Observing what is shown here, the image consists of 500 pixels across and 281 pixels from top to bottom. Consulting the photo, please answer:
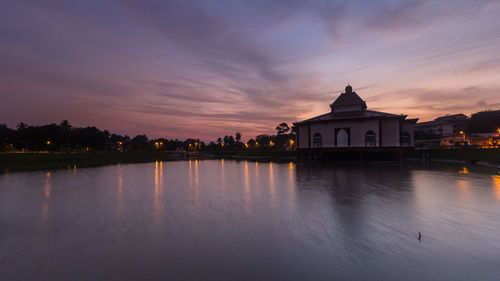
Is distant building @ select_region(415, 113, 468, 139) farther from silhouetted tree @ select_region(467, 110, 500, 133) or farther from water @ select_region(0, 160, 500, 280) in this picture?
water @ select_region(0, 160, 500, 280)

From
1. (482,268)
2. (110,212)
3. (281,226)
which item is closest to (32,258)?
(110,212)

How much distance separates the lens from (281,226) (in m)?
6.69

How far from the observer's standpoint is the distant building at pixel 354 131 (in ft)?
103

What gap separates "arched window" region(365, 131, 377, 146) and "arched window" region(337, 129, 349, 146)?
254 centimetres

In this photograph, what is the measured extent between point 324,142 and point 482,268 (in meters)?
31.0

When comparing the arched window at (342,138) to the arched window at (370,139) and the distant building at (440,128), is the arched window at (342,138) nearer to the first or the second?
the arched window at (370,139)

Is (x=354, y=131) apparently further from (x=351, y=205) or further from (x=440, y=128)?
(x=440, y=128)

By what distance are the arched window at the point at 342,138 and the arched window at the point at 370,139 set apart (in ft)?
8.33

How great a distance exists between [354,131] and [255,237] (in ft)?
101

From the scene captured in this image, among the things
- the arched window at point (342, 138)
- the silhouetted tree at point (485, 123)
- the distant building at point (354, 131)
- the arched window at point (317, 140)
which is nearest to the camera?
the distant building at point (354, 131)

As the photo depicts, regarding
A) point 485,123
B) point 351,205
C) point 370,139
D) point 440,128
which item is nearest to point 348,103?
point 370,139

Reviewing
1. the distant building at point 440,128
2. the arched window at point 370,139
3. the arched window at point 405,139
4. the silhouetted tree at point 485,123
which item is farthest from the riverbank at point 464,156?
the silhouetted tree at point 485,123

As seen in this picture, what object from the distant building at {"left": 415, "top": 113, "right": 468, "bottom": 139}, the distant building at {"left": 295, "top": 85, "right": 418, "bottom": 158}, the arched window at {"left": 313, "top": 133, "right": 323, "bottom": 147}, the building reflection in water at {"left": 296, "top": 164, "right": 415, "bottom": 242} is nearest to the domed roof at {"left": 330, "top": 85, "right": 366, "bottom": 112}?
the distant building at {"left": 295, "top": 85, "right": 418, "bottom": 158}

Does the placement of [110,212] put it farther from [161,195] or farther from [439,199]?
[439,199]
